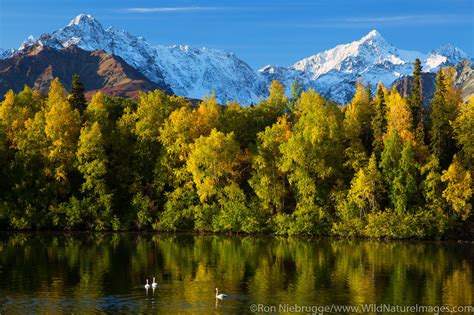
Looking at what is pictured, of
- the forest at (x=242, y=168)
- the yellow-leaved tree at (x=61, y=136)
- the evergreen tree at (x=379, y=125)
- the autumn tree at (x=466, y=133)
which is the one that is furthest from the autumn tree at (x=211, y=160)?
the autumn tree at (x=466, y=133)

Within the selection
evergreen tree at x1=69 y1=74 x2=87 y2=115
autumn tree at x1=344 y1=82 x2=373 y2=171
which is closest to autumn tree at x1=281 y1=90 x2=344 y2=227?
autumn tree at x1=344 y1=82 x2=373 y2=171

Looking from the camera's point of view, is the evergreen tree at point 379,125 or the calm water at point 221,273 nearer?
the calm water at point 221,273

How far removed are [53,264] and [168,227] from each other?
41120 millimetres

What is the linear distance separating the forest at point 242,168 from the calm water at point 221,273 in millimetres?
10159

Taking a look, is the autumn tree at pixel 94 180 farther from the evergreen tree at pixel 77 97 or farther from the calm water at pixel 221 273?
the calm water at pixel 221 273

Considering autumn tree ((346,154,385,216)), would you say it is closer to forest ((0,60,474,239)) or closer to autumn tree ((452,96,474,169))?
forest ((0,60,474,239))

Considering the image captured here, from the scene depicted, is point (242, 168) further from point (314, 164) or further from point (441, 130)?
point (441, 130)

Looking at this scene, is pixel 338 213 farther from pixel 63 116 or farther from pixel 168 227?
pixel 63 116

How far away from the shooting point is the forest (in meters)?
106

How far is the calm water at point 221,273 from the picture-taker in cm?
5225

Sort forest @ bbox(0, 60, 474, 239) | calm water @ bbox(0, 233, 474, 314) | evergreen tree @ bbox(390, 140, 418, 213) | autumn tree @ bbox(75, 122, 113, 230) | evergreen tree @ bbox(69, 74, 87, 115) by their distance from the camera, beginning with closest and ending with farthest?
1. calm water @ bbox(0, 233, 474, 314)
2. evergreen tree @ bbox(390, 140, 418, 213)
3. forest @ bbox(0, 60, 474, 239)
4. autumn tree @ bbox(75, 122, 113, 230)
5. evergreen tree @ bbox(69, 74, 87, 115)

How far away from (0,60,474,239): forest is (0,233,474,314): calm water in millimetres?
10159

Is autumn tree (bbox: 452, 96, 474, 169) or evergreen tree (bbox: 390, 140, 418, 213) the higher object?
autumn tree (bbox: 452, 96, 474, 169)

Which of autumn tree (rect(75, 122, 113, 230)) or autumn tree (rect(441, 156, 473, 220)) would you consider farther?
autumn tree (rect(75, 122, 113, 230))
